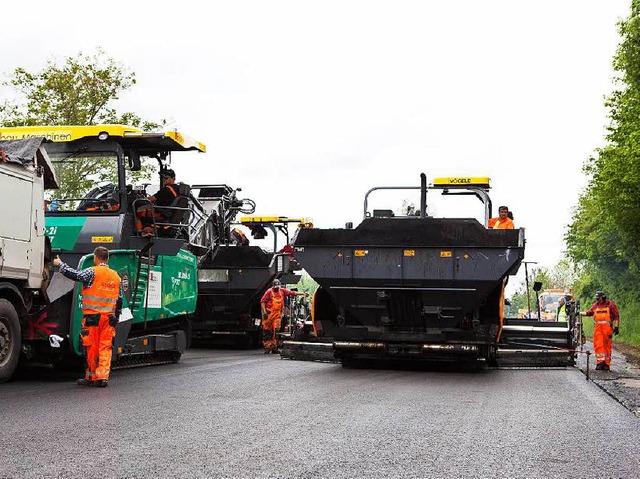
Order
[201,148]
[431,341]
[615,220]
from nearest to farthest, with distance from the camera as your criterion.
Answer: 1. [431,341]
2. [201,148]
3. [615,220]

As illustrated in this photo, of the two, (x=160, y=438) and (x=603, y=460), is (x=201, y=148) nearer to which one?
(x=160, y=438)

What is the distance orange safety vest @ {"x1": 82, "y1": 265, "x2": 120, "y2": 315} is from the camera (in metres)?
10.3

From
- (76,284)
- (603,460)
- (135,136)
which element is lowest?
(603,460)

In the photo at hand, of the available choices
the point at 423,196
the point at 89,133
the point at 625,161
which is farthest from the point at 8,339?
the point at 625,161

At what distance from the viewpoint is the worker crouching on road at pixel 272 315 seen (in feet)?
60.8

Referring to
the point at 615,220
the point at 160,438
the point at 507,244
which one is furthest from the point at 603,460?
the point at 615,220

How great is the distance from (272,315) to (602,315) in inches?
250

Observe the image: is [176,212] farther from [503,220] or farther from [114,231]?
[503,220]

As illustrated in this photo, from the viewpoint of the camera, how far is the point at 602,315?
16.4m

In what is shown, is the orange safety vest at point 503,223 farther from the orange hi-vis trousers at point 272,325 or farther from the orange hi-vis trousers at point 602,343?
the orange hi-vis trousers at point 272,325

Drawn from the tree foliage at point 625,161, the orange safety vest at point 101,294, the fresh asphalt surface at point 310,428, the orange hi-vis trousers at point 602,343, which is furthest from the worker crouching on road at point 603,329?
the tree foliage at point 625,161

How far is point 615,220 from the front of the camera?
32.9m

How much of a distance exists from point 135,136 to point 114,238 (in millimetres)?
1414

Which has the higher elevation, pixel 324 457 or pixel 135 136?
pixel 135 136
